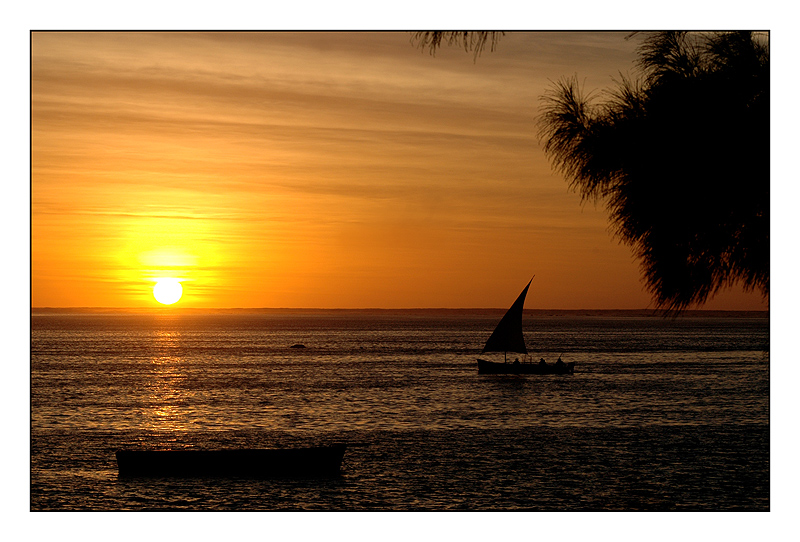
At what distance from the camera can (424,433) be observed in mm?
43781

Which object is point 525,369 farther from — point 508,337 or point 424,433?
point 424,433

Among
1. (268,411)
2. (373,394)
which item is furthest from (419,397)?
(268,411)

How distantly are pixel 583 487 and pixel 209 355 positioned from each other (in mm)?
103986

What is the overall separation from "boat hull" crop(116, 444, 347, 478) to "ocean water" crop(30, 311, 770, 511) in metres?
0.58

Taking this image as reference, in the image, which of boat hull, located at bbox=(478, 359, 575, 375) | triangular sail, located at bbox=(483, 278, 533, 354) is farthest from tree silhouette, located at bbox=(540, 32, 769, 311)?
boat hull, located at bbox=(478, 359, 575, 375)

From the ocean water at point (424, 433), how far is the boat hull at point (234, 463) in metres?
0.58

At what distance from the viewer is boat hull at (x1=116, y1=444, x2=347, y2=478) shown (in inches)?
1227

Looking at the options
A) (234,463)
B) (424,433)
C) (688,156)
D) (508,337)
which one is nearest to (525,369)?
(508,337)

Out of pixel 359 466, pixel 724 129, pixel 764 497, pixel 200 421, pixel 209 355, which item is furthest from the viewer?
pixel 209 355

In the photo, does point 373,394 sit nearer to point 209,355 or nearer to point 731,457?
point 731,457

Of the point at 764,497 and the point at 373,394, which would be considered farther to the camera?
the point at 373,394

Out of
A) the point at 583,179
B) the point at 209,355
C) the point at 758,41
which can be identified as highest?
the point at 758,41

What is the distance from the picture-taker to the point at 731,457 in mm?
35750
